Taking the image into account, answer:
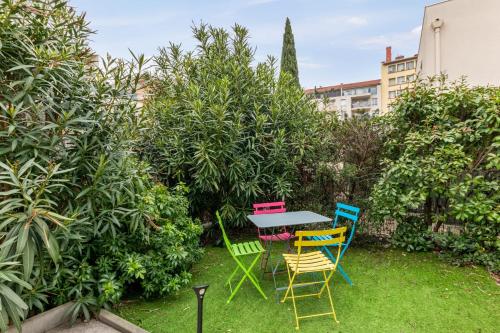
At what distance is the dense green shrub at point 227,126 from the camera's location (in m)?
4.97

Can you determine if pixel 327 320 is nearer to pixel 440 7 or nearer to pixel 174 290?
pixel 174 290

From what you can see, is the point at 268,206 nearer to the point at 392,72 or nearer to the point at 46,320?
the point at 46,320

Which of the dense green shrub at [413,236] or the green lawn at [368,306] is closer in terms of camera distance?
the green lawn at [368,306]

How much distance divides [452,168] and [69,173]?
4.93m

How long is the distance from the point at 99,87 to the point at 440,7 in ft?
30.4

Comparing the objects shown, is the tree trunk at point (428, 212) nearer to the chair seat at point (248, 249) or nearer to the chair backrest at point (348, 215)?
the chair backrest at point (348, 215)

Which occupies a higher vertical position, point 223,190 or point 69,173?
point 69,173

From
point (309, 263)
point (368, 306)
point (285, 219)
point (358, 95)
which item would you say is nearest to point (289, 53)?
point (285, 219)

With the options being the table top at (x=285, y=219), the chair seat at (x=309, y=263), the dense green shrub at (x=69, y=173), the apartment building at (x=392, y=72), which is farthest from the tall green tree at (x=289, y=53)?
the apartment building at (x=392, y=72)

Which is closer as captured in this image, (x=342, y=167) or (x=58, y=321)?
(x=58, y=321)

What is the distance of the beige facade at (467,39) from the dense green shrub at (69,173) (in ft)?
26.2

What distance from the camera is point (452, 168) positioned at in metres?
4.26

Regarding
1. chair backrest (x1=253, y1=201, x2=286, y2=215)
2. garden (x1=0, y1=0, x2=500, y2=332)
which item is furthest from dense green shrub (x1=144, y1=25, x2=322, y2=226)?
chair backrest (x1=253, y1=201, x2=286, y2=215)

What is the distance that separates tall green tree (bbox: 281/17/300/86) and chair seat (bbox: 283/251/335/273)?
11.1m
